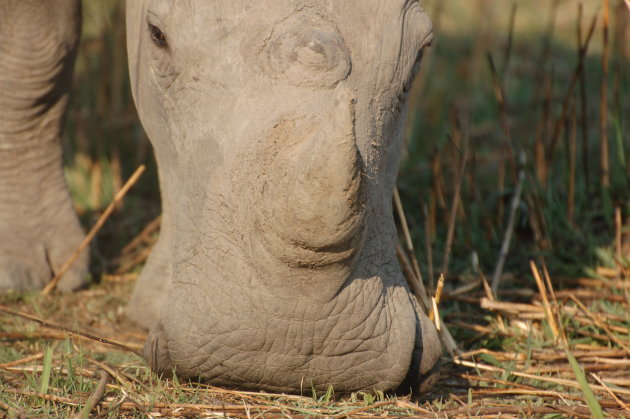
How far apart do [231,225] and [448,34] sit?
15.3 feet

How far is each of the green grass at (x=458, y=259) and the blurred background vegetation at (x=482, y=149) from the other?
0.04ft

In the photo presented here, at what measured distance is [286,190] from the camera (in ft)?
5.64

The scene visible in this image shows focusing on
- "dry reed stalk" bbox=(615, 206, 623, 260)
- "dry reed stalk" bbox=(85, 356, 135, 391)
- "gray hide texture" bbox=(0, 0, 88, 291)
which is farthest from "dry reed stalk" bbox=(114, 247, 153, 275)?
"dry reed stalk" bbox=(615, 206, 623, 260)

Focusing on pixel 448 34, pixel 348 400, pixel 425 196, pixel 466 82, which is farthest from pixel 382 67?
pixel 448 34

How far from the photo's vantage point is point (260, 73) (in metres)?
1.88

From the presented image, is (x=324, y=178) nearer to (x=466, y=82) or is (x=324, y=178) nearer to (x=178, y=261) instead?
(x=178, y=261)

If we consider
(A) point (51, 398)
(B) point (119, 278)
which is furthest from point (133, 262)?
(A) point (51, 398)

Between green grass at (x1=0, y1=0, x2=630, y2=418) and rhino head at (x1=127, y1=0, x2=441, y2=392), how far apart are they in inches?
5.6

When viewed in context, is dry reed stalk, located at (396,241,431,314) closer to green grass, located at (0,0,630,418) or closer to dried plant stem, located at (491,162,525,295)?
green grass, located at (0,0,630,418)

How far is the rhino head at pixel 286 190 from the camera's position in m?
1.75

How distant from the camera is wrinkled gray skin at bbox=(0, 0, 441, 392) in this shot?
1749 mm

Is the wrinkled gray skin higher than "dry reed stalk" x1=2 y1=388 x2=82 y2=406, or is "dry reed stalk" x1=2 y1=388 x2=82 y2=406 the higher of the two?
the wrinkled gray skin

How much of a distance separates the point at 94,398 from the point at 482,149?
3080 mm

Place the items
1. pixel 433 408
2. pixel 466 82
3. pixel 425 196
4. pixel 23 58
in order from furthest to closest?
pixel 466 82 < pixel 425 196 < pixel 23 58 < pixel 433 408
